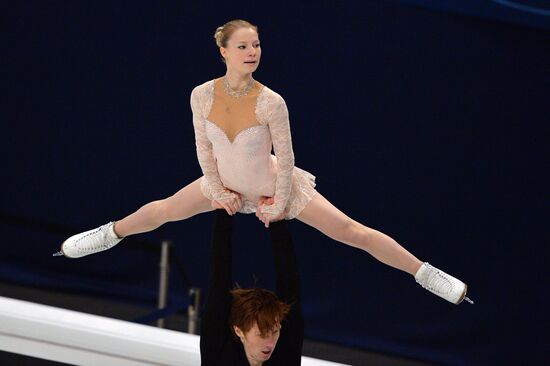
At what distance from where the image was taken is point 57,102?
6145mm

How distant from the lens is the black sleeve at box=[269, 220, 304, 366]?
11.2ft

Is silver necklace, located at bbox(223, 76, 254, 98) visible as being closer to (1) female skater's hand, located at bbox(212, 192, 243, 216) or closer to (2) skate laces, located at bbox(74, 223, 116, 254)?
(1) female skater's hand, located at bbox(212, 192, 243, 216)

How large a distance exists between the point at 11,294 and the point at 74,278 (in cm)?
36

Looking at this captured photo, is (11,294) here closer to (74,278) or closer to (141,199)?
(74,278)

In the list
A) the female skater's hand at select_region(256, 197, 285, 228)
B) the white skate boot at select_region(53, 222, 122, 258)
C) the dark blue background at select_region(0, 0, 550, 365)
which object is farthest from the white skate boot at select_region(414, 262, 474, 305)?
the dark blue background at select_region(0, 0, 550, 365)

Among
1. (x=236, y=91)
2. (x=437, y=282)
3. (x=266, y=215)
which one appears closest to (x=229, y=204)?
(x=266, y=215)

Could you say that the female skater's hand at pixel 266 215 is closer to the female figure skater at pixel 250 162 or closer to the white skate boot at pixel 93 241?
the female figure skater at pixel 250 162

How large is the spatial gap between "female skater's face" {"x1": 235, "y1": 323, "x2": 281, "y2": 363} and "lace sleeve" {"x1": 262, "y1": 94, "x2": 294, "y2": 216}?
0.38m

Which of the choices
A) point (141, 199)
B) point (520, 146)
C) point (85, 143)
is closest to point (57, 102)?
point (85, 143)

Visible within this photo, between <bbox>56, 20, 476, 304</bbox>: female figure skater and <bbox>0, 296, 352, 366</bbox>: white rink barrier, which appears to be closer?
<bbox>56, 20, 476, 304</bbox>: female figure skater

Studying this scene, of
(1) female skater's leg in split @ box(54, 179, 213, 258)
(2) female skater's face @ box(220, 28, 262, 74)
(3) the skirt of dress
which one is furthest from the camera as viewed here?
(1) female skater's leg in split @ box(54, 179, 213, 258)

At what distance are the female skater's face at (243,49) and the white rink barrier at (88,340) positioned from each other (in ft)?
3.11

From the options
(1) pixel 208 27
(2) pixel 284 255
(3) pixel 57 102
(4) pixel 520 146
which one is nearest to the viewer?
(2) pixel 284 255

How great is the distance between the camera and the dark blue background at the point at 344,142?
17.7 ft
